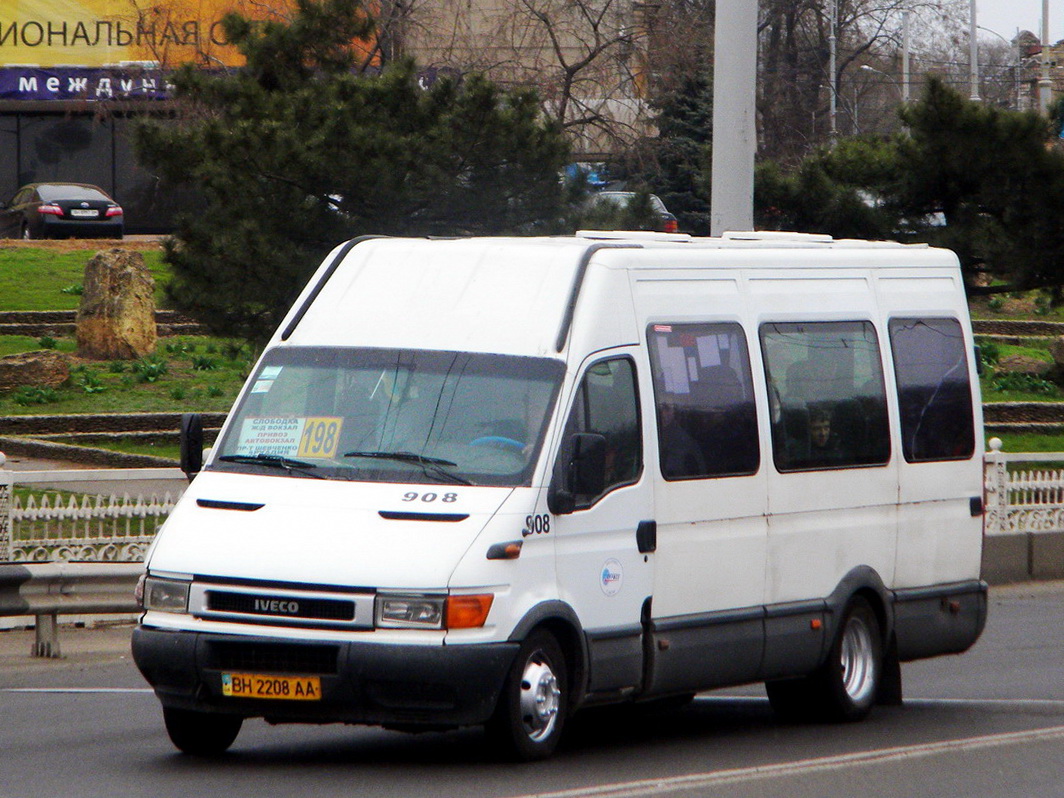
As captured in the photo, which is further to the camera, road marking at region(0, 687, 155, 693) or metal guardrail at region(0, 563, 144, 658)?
metal guardrail at region(0, 563, 144, 658)

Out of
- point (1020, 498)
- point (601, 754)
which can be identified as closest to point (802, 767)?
point (601, 754)

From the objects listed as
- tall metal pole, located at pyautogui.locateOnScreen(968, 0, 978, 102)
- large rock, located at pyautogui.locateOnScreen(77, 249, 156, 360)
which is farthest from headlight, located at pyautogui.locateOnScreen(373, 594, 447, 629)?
tall metal pole, located at pyautogui.locateOnScreen(968, 0, 978, 102)

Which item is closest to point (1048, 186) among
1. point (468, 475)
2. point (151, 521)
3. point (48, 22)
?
point (151, 521)

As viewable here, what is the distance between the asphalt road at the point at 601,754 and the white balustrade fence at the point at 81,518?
2494 millimetres

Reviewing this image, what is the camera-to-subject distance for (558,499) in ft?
25.7

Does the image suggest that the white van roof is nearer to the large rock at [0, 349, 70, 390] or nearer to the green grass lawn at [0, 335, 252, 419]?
the green grass lawn at [0, 335, 252, 419]

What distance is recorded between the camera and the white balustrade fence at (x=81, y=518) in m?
13.8

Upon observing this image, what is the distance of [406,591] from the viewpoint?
7359 millimetres

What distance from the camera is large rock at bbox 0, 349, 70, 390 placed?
25125mm

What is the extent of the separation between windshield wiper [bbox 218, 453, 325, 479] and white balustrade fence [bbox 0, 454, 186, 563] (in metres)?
5.87

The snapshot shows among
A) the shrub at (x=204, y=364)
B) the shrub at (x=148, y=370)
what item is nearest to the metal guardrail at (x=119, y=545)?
the shrub at (x=148, y=370)

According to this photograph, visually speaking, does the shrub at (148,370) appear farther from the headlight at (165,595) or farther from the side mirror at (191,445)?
the headlight at (165,595)

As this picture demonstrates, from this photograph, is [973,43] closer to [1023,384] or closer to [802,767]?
[1023,384]

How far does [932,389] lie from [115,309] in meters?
18.8
